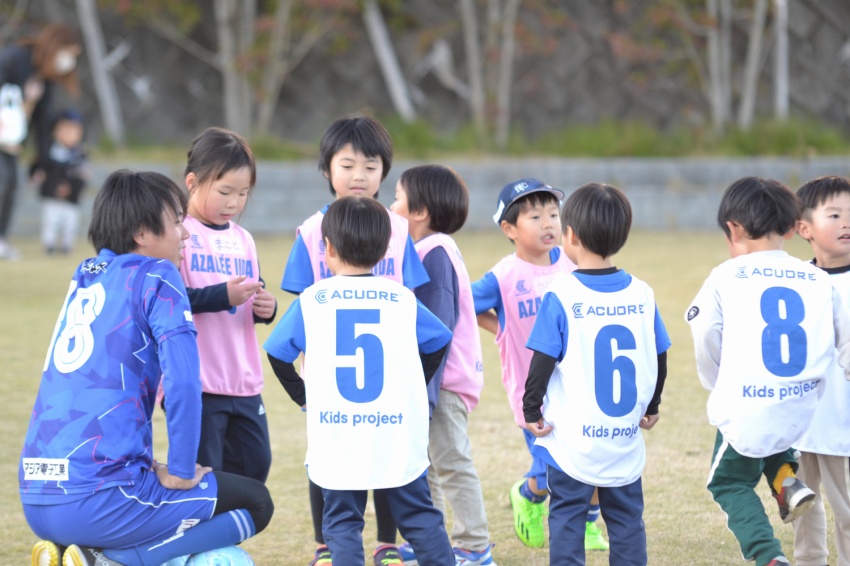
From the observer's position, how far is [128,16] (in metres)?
11.8

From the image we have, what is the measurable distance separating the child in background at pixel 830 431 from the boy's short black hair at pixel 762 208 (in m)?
0.16

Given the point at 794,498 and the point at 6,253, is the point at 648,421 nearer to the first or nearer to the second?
the point at 794,498

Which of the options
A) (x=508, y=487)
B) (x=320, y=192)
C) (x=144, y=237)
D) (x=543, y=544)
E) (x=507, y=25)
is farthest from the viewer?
(x=507, y=25)

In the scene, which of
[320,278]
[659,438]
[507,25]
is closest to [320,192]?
[507,25]

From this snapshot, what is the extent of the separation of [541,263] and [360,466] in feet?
3.92

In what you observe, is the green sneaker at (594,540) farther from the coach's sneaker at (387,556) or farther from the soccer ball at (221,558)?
the soccer ball at (221,558)

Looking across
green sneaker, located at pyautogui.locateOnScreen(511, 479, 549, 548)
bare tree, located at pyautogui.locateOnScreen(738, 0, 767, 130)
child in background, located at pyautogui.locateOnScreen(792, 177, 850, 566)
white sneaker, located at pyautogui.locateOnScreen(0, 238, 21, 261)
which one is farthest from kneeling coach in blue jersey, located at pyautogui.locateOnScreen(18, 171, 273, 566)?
bare tree, located at pyautogui.locateOnScreen(738, 0, 767, 130)

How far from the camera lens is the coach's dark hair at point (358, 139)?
130 inches

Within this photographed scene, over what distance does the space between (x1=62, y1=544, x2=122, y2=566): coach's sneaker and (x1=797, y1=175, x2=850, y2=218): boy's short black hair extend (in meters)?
2.20

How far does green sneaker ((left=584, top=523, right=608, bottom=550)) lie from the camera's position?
11.1ft

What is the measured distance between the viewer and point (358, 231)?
278 cm

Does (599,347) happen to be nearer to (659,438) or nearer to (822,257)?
(822,257)

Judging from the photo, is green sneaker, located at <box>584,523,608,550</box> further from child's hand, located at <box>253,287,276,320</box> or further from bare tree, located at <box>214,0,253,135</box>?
bare tree, located at <box>214,0,253,135</box>

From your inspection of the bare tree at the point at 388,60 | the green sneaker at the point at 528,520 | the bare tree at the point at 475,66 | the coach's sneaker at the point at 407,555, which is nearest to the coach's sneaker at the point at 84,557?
the coach's sneaker at the point at 407,555
